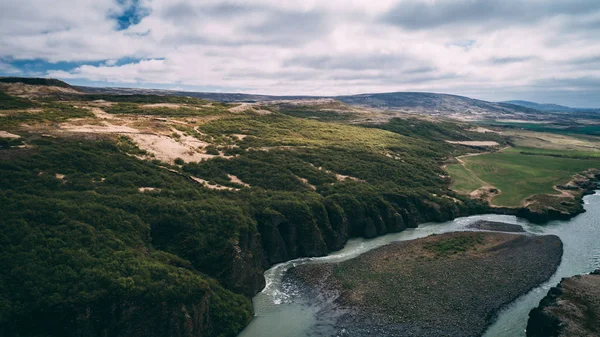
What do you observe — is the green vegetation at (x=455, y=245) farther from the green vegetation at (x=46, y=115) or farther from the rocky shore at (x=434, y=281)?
the green vegetation at (x=46, y=115)

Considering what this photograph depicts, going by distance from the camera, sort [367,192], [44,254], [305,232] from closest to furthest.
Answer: [44,254], [305,232], [367,192]

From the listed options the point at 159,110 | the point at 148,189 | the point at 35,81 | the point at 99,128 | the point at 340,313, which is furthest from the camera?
the point at 35,81

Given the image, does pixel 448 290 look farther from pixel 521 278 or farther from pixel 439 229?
pixel 439 229

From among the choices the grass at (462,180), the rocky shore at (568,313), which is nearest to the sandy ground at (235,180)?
the rocky shore at (568,313)

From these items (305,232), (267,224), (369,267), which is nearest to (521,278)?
(369,267)

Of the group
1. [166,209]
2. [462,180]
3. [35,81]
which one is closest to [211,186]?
[166,209]

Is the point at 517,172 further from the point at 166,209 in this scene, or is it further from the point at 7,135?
the point at 7,135

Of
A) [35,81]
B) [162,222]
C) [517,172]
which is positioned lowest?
[517,172]
